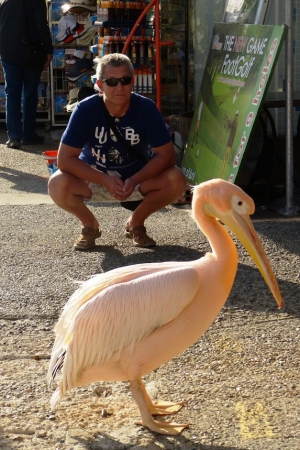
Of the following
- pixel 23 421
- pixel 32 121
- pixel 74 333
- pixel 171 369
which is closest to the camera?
pixel 74 333

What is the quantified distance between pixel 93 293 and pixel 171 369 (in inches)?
31.9

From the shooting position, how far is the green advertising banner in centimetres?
617

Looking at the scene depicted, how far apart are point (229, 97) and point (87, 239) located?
6.14 feet

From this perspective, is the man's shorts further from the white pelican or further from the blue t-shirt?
the white pelican

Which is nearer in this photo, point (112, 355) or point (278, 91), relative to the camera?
point (112, 355)

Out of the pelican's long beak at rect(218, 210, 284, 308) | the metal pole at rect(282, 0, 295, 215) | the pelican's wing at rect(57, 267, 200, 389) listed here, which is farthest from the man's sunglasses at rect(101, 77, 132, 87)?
the pelican's wing at rect(57, 267, 200, 389)

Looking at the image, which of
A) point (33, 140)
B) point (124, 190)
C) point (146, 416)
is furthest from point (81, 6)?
point (146, 416)

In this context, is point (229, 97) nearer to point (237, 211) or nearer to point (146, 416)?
point (237, 211)

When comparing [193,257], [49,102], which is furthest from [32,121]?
[193,257]

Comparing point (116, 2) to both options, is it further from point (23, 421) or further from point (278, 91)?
point (23, 421)

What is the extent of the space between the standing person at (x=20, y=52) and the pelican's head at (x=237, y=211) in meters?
7.05

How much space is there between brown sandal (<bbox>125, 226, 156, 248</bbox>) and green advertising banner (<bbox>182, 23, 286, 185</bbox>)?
93 centimetres

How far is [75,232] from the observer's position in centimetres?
631

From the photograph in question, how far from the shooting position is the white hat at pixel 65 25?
1088cm
